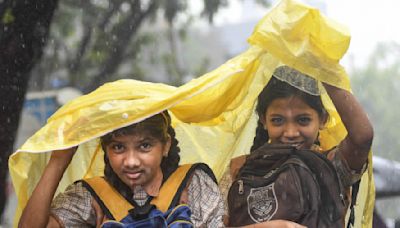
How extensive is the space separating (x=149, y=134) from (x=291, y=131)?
2.10ft

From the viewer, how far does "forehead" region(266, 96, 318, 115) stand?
Result: 402cm

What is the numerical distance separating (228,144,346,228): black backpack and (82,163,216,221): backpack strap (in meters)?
0.21

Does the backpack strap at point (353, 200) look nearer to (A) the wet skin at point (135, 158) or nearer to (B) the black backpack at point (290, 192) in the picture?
(B) the black backpack at point (290, 192)

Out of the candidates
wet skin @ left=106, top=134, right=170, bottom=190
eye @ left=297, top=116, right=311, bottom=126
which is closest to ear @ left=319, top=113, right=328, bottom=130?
eye @ left=297, top=116, right=311, bottom=126

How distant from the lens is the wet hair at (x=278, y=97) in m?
4.06

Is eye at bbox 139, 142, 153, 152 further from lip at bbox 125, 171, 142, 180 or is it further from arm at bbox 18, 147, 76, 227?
arm at bbox 18, 147, 76, 227

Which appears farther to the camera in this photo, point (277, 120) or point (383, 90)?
point (383, 90)

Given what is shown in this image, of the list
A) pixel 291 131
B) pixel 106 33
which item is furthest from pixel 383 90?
pixel 291 131

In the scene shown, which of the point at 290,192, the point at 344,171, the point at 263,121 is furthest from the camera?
the point at 263,121

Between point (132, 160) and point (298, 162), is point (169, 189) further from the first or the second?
point (298, 162)

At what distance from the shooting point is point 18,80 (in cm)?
482

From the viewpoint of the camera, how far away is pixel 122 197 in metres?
3.75

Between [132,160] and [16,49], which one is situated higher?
[16,49]

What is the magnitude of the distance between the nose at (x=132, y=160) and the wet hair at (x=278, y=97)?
0.75 metres
